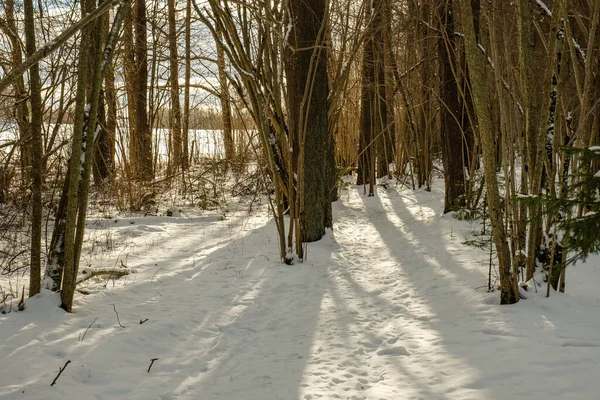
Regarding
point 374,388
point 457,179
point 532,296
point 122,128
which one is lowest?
point 374,388

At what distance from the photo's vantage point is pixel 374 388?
2727 millimetres

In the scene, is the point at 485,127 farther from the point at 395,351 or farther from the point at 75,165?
the point at 75,165

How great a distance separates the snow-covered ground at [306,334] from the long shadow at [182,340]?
11mm

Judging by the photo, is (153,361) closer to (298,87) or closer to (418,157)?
(298,87)

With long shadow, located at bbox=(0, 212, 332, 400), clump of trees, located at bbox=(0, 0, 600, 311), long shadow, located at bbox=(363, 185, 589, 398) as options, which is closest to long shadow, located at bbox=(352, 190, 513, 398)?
long shadow, located at bbox=(363, 185, 589, 398)

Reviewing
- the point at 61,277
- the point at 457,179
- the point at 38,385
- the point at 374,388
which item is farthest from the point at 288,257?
the point at 457,179

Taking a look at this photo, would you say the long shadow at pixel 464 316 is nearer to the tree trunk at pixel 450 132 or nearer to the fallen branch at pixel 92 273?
the tree trunk at pixel 450 132

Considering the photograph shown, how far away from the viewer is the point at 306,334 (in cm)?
359

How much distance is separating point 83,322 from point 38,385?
87 cm

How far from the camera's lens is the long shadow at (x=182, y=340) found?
2705 mm

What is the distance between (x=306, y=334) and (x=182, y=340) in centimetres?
89

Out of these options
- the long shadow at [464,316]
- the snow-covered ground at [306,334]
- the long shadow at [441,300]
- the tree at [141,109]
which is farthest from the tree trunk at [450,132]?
the tree at [141,109]

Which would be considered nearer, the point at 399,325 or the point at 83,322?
the point at 83,322

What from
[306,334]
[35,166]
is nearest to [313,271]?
[306,334]
